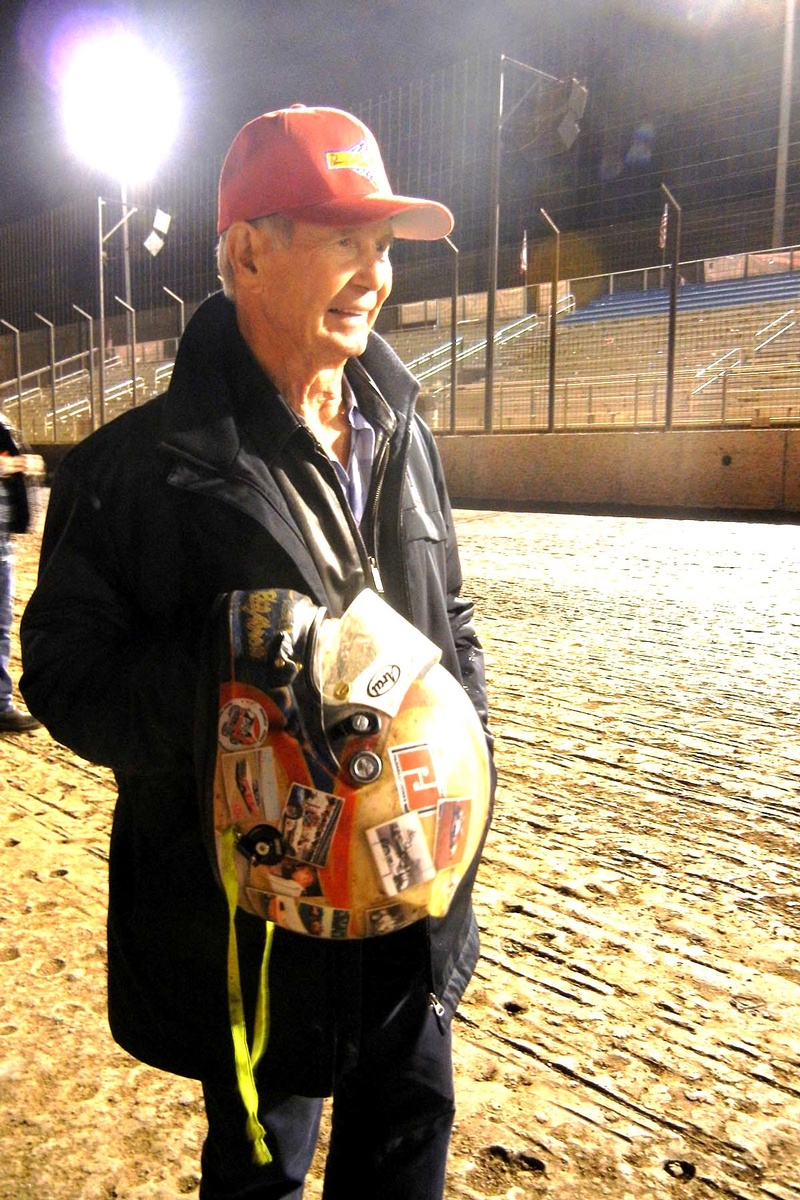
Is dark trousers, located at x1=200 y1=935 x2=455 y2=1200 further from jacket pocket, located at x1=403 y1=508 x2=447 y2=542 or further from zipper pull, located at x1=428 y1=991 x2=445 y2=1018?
jacket pocket, located at x1=403 y1=508 x2=447 y2=542

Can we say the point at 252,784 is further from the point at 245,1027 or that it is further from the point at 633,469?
the point at 633,469

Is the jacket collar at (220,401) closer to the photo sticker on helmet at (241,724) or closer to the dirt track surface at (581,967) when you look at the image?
the photo sticker on helmet at (241,724)

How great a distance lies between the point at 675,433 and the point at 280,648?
52.2ft

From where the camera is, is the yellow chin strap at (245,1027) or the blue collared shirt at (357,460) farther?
the blue collared shirt at (357,460)

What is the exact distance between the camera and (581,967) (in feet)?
9.62

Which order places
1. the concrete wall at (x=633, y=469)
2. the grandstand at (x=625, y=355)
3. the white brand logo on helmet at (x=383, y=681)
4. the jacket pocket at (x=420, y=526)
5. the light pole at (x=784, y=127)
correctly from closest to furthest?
the white brand logo on helmet at (x=383, y=681) < the jacket pocket at (x=420, y=526) < the concrete wall at (x=633, y=469) < the grandstand at (x=625, y=355) < the light pole at (x=784, y=127)

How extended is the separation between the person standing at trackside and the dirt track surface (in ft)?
1.15

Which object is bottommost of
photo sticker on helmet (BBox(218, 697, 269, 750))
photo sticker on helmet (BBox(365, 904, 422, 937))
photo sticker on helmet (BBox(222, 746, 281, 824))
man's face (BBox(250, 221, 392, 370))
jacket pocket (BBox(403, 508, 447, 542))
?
photo sticker on helmet (BBox(365, 904, 422, 937))

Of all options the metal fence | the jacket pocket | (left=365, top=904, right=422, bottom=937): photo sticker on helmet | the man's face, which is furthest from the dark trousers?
the metal fence

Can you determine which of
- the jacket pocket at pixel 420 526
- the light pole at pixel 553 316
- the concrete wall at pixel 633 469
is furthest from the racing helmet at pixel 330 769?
the light pole at pixel 553 316

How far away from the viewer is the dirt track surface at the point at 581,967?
2207 millimetres

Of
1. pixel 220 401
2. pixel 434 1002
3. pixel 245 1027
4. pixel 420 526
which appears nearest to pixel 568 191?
pixel 420 526

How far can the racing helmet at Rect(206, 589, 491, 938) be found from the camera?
1352 millimetres

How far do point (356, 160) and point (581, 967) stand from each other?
6.73 feet
